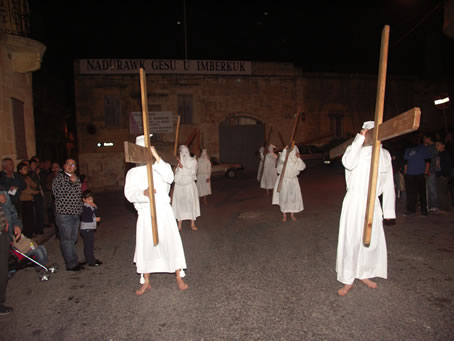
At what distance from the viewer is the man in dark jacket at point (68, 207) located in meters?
5.14

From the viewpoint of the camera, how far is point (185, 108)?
21.4 m

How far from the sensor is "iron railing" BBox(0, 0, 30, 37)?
8172 mm

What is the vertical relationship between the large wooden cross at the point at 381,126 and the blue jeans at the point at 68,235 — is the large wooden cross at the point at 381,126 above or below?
Answer: above

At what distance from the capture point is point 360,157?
406 cm

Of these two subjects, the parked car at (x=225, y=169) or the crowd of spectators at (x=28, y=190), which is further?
the parked car at (x=225, y=169)

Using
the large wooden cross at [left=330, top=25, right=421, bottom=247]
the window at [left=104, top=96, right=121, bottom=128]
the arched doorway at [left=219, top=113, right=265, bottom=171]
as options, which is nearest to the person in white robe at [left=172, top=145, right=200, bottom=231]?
the large wooden cross at [left=330, top=25, right=421, bottom=247]

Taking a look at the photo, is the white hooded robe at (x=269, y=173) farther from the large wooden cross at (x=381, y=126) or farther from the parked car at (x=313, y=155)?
the large wooden cross at (x=381, y=126)

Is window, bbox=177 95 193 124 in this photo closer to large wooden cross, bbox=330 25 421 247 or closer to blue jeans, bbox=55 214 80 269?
blue jeans, bbox=55 214 80 269

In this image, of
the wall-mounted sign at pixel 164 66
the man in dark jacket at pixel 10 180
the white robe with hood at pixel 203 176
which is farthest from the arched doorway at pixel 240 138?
the man in dark jacket at pixel 10 180

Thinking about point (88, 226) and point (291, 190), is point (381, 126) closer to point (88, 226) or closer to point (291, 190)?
point (88, 226)

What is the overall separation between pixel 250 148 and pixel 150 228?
18.8m

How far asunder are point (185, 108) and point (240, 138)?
13.4 ft

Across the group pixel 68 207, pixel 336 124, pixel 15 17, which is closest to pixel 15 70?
pixel 15 17

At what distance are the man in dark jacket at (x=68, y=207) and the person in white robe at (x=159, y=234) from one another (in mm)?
1311
